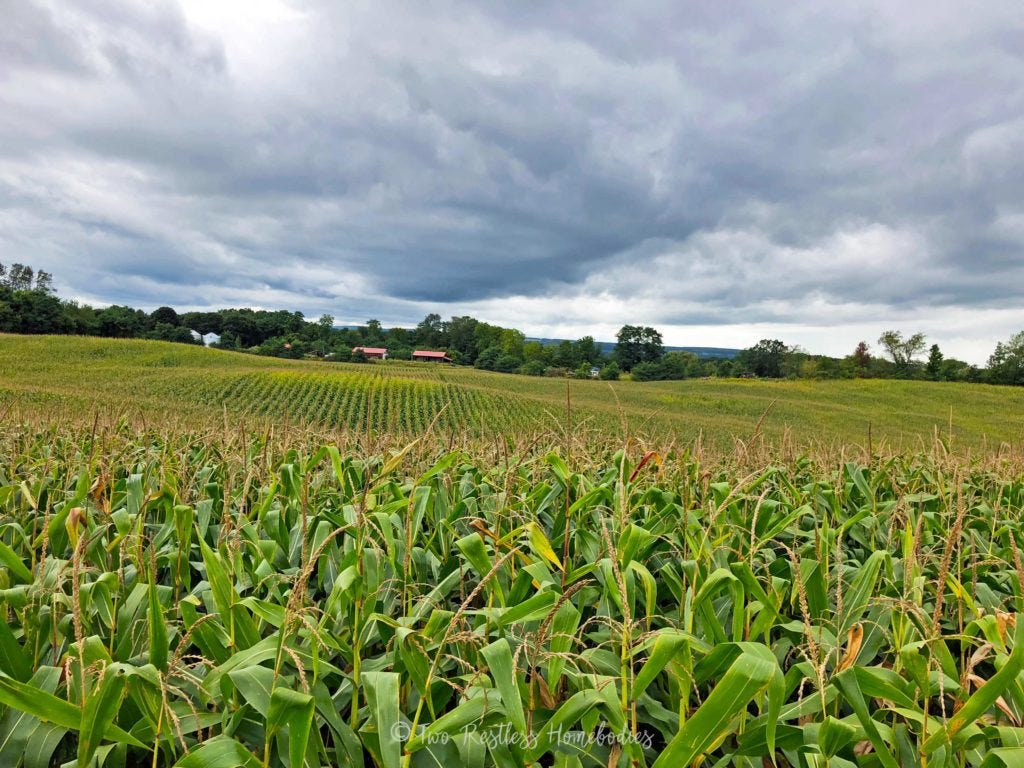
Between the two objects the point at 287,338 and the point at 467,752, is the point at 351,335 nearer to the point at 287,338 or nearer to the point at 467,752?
the point at 287,338

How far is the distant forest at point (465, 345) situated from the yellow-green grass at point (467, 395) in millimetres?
28304

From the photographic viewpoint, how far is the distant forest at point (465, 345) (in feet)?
298

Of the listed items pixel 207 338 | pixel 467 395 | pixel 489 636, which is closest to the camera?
pixel 489 636

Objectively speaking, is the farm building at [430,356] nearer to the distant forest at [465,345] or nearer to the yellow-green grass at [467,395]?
the distant forest at [465,345]

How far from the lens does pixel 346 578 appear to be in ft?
4.90

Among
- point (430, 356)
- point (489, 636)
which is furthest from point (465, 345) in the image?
point (489, 636)

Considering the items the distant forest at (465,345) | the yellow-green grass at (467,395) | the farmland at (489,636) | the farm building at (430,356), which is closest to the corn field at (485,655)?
the farmland at (489,636)

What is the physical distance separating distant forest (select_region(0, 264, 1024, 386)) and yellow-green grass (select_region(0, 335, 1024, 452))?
28.3m

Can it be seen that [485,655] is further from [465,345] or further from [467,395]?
[465,345]

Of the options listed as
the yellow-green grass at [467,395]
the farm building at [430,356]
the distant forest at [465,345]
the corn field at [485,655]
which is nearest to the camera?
the corn field at [485,655]

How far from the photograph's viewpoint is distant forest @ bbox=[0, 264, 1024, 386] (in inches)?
3570

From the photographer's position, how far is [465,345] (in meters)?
150

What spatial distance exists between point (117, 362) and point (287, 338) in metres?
57.4

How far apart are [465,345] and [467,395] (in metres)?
103
